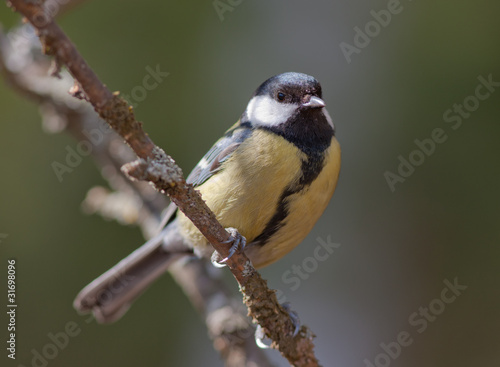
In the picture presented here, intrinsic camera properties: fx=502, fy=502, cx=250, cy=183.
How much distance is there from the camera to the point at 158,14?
3754 mm

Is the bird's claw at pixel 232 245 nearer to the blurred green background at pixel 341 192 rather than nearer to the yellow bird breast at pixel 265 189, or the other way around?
the yellow bird breast at pixel 265 189

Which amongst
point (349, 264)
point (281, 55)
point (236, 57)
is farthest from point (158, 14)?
point (349, 264)

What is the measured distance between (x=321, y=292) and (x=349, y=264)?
0.32 metres

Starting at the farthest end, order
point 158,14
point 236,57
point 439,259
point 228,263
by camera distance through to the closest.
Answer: point 236,57 < point 158,14 < point 439,259 < point 228,263

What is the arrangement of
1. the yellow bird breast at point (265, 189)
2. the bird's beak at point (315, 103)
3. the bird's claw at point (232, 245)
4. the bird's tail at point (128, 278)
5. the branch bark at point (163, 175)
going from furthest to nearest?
the bird's tail at point (128, 278), the bird's beak at point (315, 103), the yellow bird breast at point (265, 189), the bird's claw at point (232, 245), the branch bark at point (163, 175)

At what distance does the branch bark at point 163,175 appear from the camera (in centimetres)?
119

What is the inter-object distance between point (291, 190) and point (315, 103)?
16.7 inches

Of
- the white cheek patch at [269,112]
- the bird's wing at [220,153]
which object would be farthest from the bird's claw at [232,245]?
the white cheek patch at [269,112]

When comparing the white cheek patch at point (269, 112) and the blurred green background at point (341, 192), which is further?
the blurred green background at point (341, 192)

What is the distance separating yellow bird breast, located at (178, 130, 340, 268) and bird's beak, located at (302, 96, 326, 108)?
0.20 m

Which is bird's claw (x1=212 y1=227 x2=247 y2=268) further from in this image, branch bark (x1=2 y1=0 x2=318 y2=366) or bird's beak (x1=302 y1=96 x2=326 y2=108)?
bird's beak (x1=302 y1=96 x2=326 y2=108)

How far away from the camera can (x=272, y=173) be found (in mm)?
2119

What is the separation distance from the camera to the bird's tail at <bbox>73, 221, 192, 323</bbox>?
2627 millimetres

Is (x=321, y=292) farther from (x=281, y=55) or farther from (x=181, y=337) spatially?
(x=281, y=55)
